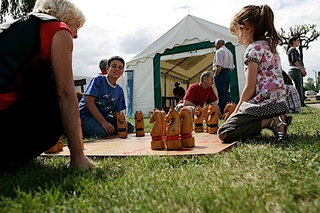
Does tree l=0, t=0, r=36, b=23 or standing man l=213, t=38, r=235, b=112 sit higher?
tree l=0, t=0, r=36, b=23

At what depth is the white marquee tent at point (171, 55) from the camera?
8.30 metres

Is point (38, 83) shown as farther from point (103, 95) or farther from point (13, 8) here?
point (13, 8)

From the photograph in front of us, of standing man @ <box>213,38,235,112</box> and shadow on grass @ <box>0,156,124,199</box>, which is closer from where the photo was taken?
shadow on grass @ <box>0,156,124,199</box>

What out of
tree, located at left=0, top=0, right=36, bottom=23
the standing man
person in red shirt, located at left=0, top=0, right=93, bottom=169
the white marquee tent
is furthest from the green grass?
tree, located at left=0, top=0, right=36, bottom=23

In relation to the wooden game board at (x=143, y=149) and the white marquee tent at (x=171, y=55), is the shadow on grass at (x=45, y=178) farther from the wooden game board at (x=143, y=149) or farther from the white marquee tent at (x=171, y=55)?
the white marquee tent at (x=171, y=55)

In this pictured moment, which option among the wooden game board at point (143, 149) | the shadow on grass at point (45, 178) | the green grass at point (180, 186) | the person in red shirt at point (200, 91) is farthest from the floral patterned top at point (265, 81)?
the person in red shirt at point (200, 91)

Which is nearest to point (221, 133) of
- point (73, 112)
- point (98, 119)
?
point (73, 112)

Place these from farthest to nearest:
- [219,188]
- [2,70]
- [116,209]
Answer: [2,70] < [219,188] < [116,209]

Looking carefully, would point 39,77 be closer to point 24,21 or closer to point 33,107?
point 33,107

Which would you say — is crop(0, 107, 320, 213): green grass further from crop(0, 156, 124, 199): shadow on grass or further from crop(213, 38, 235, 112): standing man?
crop(213, 38, 235, 112): standing man

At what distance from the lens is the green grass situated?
2.97 ft

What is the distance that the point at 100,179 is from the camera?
1309 mm

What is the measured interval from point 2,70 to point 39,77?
0.23m

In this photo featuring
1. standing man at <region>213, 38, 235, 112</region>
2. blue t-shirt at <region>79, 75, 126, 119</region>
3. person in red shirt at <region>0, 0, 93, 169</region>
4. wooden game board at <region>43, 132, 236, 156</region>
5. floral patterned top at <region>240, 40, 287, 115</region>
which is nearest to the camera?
person in red shirt at <region>0, 0, 93, 169</region>
